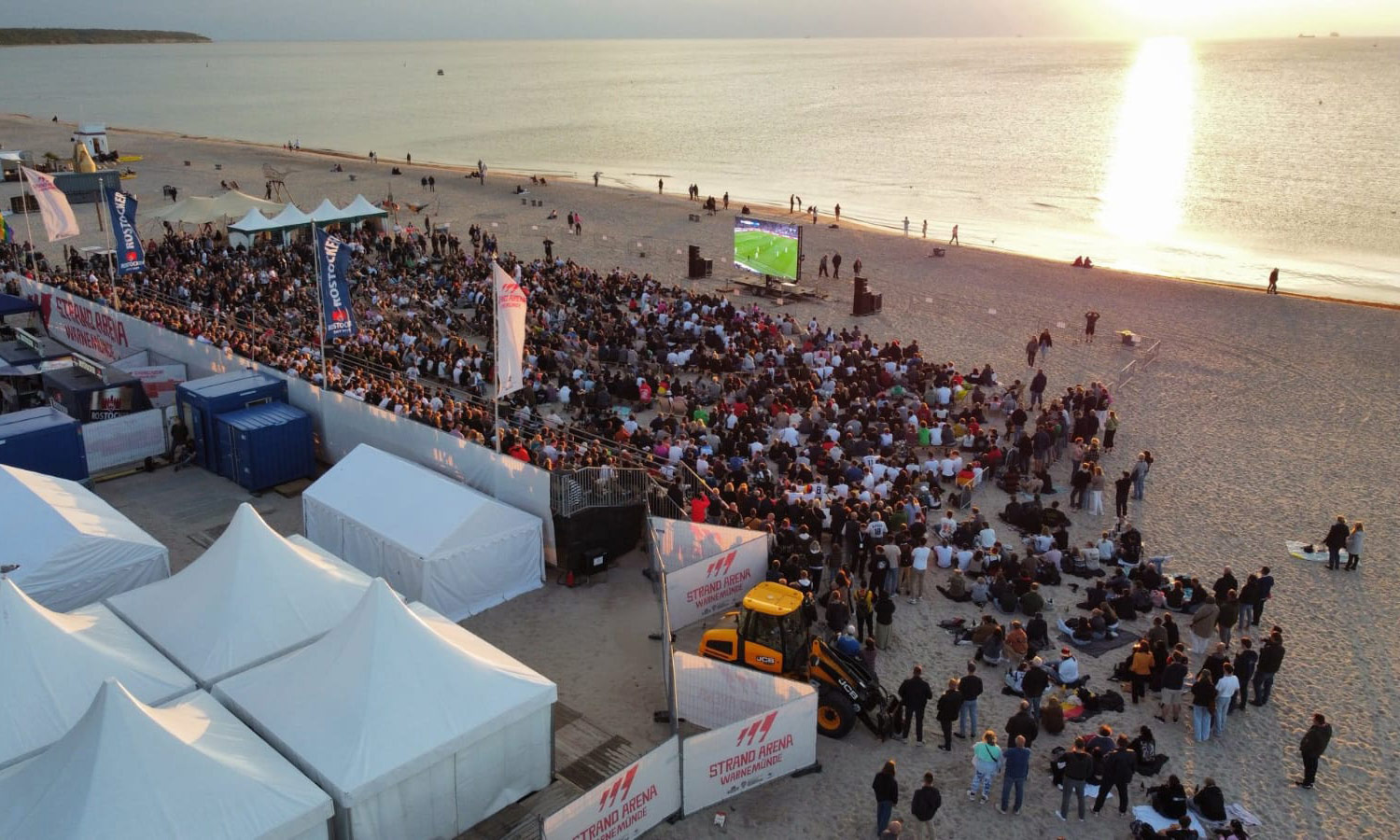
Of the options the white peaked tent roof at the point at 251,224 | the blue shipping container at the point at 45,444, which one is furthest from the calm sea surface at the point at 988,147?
the blue shipping container at the point at 45,444

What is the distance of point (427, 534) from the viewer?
14586 millimetres

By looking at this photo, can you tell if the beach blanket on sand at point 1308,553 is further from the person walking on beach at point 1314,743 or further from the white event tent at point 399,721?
the white event tent at point 399,721

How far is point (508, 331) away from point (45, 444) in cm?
871

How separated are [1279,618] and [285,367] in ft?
59.5

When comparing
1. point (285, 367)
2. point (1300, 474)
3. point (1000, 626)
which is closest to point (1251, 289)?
point (1300, 474)

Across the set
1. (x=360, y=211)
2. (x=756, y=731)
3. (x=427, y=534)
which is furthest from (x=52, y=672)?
(x=360, y=211)

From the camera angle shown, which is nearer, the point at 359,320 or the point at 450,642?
the point at 450,642

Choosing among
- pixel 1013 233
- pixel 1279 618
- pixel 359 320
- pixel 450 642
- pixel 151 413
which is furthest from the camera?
pixel 1013 233

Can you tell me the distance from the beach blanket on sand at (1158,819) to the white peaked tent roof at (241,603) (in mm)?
9035

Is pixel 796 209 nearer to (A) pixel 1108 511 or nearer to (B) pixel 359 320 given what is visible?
(B) pixel 359 320

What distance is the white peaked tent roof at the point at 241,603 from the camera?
37.8ft

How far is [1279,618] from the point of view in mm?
15094

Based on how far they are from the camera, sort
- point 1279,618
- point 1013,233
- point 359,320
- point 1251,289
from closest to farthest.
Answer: point 1279,618 < point 359,320 < point 1251,289 < point 1013,233

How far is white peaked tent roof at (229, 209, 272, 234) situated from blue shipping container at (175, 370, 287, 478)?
60.0 feet
